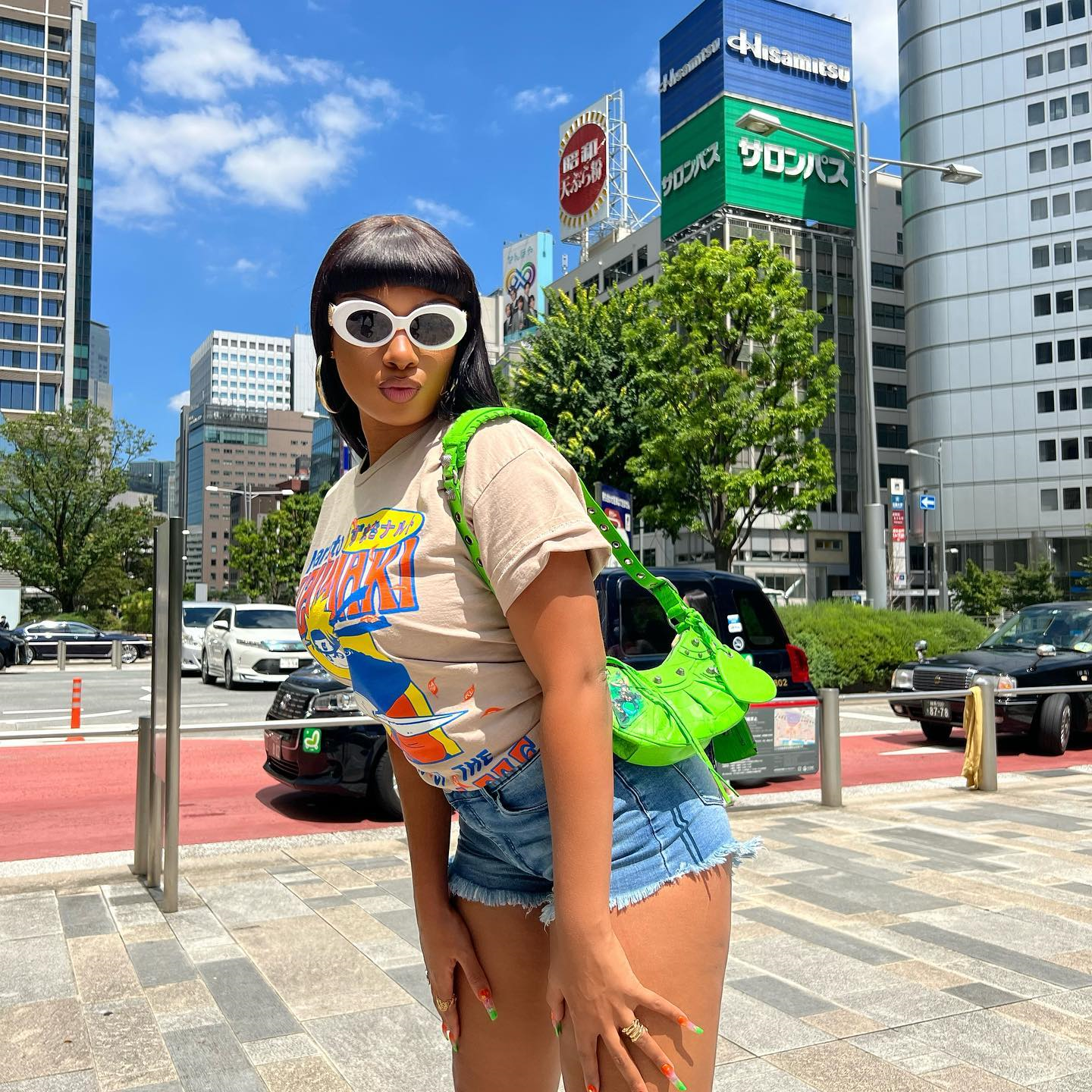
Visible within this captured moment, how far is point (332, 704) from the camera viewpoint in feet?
27.2

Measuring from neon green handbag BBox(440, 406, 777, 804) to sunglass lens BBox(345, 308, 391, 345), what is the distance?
0.63ft

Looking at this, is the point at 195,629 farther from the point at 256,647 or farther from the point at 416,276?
the point at 416,276

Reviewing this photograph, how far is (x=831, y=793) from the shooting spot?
788cm

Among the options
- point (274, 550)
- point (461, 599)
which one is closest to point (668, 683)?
point (461, 599)

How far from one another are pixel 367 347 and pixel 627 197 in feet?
250

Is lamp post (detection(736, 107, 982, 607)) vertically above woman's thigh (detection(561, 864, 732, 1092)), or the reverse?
lamp post (detection(736, 107, 982, 607))

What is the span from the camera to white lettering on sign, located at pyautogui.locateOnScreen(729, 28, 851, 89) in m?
59.7

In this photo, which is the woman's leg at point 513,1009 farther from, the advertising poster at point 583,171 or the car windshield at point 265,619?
the advertising poster at point 583,171

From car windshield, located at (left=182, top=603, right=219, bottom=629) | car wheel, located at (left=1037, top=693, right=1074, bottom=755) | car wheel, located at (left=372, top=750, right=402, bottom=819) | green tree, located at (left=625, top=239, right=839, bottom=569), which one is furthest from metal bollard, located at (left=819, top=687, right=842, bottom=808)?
car windshield, located at (left=182, top=603, right=219, bottom=629)

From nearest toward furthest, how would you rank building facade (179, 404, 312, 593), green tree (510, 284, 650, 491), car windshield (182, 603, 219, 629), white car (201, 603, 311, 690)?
white car (201, 603, 311, 690) → car windshield (182, 603, 219, 629) → green tree (510, 284, 650, 491) → building facade (179, 404, 312, 593)

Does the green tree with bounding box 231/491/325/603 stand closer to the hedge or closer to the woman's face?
the hedge

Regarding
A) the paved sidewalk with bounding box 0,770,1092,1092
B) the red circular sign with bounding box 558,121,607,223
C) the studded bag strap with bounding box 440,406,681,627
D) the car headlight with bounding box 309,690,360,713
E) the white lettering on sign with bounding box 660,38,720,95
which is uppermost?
the white lettering on sign with bounding box 660,38,720,95

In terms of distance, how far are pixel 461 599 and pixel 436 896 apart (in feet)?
1.83

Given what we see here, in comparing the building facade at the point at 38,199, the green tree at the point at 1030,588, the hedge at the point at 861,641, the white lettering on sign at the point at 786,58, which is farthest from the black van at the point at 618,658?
the building facade at the point at 38,199
